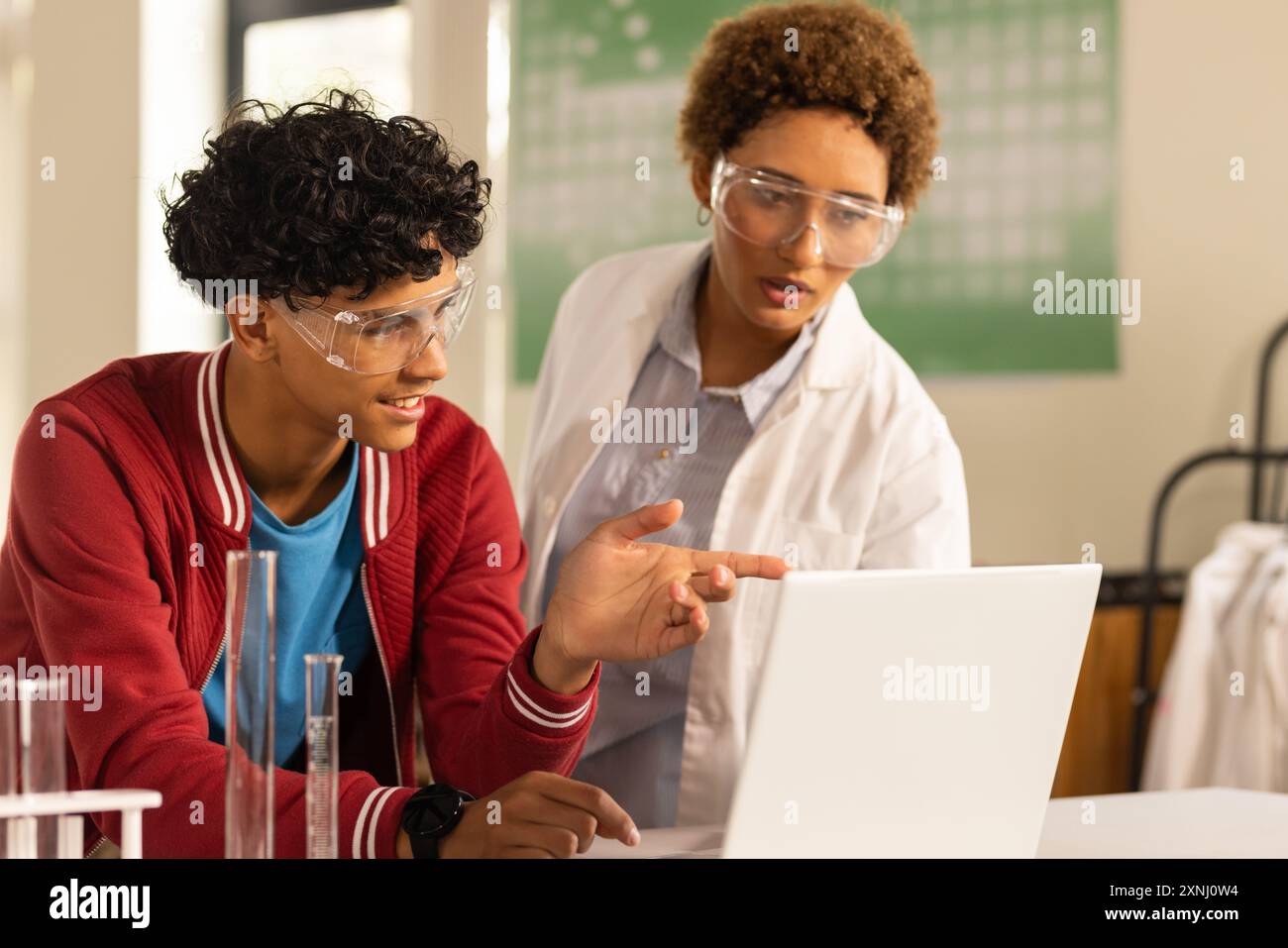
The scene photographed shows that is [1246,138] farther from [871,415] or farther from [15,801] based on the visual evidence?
[15,801]

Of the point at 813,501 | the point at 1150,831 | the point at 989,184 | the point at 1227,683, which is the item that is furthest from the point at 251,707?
the point at 989,184

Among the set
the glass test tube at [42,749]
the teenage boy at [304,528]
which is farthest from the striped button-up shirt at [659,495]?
the glass test tube at [42,749]

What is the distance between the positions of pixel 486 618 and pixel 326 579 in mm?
170

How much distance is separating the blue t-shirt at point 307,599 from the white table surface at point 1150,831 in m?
0.33

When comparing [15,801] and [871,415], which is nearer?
[15,801]

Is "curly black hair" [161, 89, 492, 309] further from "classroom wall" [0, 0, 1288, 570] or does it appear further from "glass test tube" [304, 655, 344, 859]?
"classroom wall" [0, 0, 1288, 570]

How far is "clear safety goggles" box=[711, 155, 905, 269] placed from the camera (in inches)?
63.3

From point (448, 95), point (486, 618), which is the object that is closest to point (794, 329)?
point (486, 618)

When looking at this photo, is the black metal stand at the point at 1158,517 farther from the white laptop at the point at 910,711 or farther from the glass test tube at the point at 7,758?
the glass test tube at the point at 7,758

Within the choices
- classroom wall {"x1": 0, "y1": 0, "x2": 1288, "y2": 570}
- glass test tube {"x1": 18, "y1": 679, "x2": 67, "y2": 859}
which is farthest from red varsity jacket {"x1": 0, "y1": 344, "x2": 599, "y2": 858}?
classroom wall {"x1": 0, "y1": 0, "x2": 1288, "y2": 570}

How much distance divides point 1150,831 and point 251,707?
0.89 m

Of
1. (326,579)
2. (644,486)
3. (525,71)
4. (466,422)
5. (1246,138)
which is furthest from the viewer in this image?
(525,71)

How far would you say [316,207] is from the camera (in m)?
1.22

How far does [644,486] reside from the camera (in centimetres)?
179
